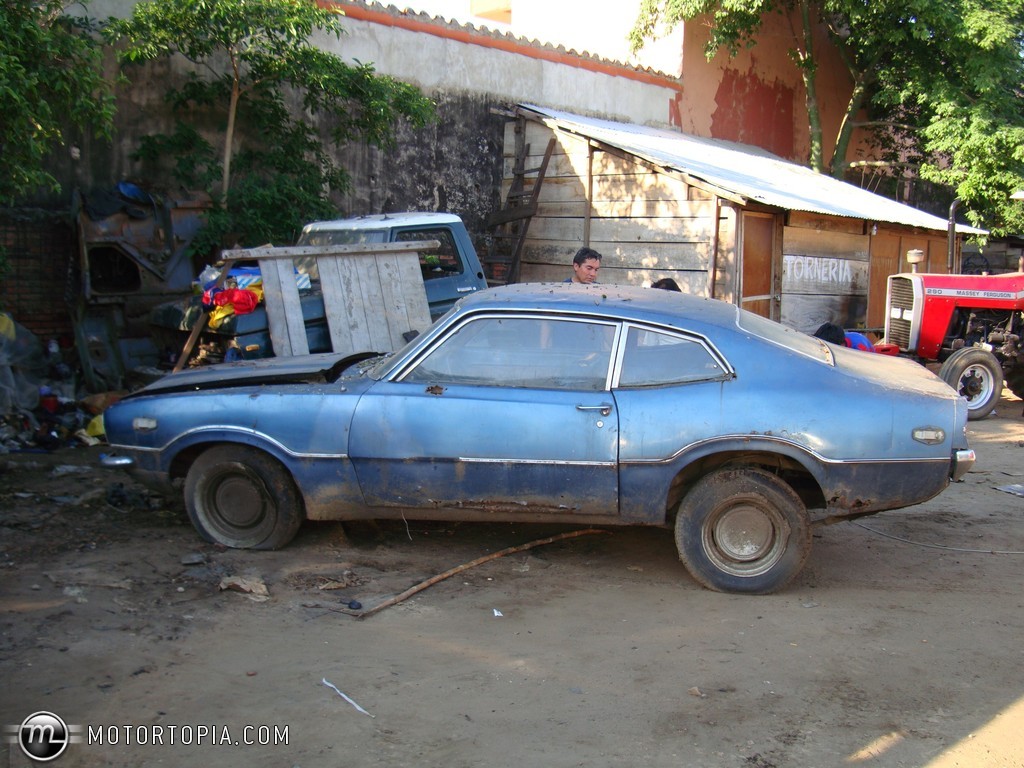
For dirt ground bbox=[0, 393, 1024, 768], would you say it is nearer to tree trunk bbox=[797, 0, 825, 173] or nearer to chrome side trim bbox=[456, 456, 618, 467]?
chrome side trim bbox=[456, 456, 618, 467]

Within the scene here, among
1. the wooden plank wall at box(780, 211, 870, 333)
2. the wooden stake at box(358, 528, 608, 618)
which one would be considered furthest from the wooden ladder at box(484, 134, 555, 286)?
the wooden stake at box(358, 528, 608, 618)

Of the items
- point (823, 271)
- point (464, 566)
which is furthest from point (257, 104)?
point (823, 271)

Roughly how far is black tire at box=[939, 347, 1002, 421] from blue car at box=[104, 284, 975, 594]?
5640mm

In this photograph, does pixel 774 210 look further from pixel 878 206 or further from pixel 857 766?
pixel 857 766

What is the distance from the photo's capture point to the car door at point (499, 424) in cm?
459

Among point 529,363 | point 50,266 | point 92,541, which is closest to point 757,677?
point 529,363

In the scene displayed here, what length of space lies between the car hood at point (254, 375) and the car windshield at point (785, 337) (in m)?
2.37

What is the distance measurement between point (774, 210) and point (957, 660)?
28.1ft

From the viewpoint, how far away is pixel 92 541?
17.5 feet

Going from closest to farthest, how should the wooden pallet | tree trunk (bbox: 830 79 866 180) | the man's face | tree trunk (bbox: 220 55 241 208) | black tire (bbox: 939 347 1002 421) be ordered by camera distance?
the man's face, the wooden pallet, tree trunk (bbox: 220 55 241 208), black tire (bbox: 939 347 1002 421), tree trunk (bbox: 830 79 866 180)

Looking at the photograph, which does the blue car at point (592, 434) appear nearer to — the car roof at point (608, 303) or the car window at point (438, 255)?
the car roof at point (608, 303)

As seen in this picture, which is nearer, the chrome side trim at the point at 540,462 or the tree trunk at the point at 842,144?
the chrome side trim at the point at 540,462

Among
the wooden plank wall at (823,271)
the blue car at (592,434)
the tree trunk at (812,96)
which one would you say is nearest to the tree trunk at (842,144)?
the tree trunk at (812,96)

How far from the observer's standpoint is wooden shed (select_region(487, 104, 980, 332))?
11.1 m
